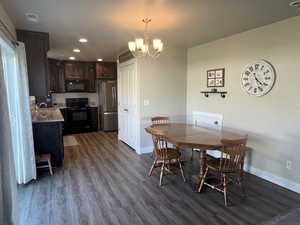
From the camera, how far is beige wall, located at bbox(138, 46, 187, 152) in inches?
179

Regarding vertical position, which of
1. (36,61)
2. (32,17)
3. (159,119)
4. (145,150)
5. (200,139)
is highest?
(32,17)

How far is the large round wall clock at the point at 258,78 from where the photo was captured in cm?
317

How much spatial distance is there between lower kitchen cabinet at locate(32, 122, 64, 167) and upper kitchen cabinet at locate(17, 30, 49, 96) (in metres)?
0.59

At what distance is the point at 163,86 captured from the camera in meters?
4.73

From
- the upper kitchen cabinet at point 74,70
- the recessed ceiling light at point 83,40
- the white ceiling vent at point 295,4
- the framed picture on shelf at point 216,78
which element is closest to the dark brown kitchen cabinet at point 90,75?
the upper kitchen cabinet at point 74,70

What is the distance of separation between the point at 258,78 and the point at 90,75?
214 inches

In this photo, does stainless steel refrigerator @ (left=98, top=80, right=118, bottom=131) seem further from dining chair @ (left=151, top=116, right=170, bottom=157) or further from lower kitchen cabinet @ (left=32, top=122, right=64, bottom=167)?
lower kitchen cabinet @ (left=32, top=122, right=64, bottom=167)

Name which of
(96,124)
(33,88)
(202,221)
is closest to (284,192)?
(202,221)

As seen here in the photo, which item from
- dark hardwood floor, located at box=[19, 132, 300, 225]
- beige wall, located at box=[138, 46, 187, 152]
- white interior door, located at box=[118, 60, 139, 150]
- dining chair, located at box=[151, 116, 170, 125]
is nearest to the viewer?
dark hardwood floor, located at box=[19, 132, 300, 225]

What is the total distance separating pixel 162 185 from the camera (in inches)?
123

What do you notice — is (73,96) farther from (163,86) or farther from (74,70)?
(163,86)

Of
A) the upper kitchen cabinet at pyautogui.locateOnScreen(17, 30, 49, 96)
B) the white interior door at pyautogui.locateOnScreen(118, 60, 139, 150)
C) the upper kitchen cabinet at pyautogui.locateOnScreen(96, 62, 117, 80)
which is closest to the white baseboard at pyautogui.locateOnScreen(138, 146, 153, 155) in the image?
the white interior door at pyautogui.locateOnScreen(118, 60, 139, 150)

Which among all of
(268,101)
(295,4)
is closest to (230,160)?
(268,101)

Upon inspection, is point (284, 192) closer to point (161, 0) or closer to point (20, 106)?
point (161, 0)
